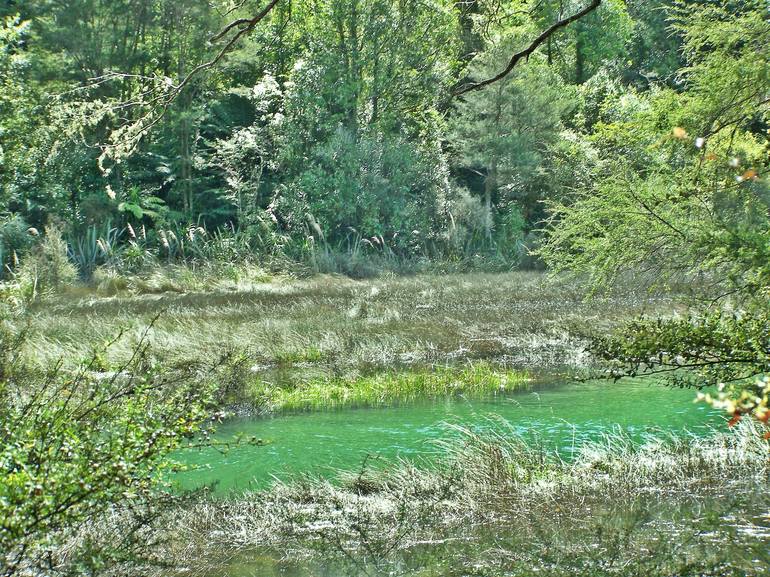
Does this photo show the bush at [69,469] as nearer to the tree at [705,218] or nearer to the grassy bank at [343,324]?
the tree at [705,218]

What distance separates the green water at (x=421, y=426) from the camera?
369 inches

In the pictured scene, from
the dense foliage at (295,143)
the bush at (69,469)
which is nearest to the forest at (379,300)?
the bush at (69,469)

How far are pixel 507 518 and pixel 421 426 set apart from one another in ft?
13.1

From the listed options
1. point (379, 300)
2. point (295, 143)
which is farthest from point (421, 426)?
point (295, 143)

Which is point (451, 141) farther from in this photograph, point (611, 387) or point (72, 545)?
point (72, 545)

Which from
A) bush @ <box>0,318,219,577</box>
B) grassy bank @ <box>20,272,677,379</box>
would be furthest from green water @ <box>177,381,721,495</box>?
bush @ <box>0,318,219,577</box>

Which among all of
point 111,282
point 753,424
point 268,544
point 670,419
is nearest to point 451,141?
point 111,282

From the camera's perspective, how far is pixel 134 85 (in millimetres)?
28656

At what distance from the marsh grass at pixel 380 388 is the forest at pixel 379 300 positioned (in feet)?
0.22

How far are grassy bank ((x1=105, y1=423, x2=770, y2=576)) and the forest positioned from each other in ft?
0.11

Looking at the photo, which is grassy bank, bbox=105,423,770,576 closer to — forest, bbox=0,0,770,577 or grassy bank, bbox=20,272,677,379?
forest, bbox=0,0,770,577

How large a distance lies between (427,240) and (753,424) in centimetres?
2262

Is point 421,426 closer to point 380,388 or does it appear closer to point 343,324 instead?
point 380,388

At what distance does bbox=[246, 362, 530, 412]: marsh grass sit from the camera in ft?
41.0
